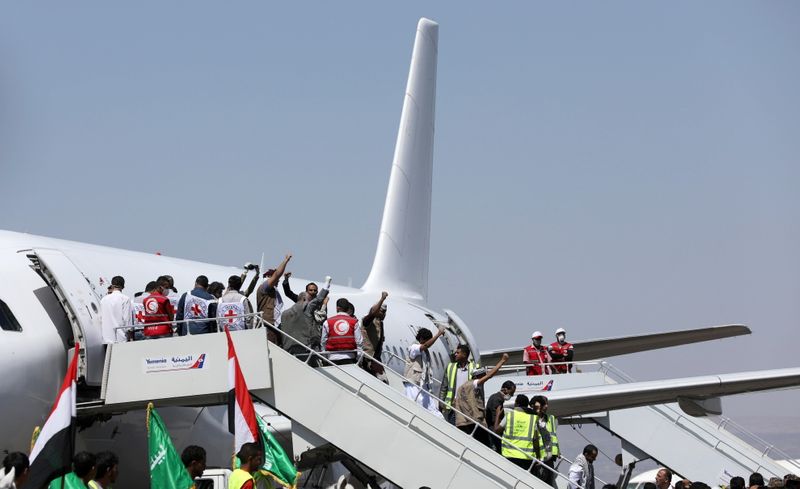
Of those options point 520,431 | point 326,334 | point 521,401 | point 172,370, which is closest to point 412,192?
point 521,401

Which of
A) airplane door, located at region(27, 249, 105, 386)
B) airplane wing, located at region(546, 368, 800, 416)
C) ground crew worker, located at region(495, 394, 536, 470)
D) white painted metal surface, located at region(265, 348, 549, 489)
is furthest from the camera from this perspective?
airplane wing, located at region(546, 368, 800, 416)

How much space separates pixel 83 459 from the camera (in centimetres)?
802

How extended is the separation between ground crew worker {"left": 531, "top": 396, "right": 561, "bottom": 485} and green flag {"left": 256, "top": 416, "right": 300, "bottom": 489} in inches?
168

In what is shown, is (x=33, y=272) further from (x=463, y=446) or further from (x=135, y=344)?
(x=463, y=446)

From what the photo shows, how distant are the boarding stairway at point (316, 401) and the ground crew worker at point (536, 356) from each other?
8.85 meters

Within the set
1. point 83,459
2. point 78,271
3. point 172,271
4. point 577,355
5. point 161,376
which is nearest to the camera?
point 83,459

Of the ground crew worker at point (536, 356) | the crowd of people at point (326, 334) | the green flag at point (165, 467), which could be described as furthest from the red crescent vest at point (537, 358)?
the green flag at point (165, 467)

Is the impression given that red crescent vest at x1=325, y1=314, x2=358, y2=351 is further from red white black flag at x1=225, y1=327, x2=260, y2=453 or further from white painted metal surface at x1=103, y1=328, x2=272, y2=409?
red white black flag at x1=225, y1=327, x2=260, y2=453

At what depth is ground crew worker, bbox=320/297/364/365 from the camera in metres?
13.4

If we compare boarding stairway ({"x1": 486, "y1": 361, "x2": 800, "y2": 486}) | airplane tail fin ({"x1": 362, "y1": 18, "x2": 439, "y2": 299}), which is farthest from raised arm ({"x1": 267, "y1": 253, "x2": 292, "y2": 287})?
airplane tail fin ({"x1": 362, "y1": 18, "x2": 439, "y2": 299})

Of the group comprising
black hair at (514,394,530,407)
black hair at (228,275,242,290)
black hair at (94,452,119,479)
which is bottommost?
black hair at (94,452,119,479)

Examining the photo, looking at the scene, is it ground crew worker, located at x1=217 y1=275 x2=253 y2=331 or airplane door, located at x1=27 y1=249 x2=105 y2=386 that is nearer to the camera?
airplane door, located at x1=27 y1=249 x2=105 y2=386

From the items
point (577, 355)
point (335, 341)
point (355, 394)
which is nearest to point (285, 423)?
point (335, 341)

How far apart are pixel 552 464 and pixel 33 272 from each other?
7194 mm
